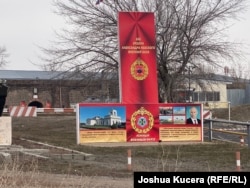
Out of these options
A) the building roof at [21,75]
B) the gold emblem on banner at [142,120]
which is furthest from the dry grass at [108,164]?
the building roof at [21,75]

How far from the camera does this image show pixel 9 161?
13.5 m

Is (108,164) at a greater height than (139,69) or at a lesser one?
lesser

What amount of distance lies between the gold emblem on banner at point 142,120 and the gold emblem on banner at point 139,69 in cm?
133

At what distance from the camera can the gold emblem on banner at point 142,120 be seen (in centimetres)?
2108

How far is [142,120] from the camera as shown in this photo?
21188 millimetres

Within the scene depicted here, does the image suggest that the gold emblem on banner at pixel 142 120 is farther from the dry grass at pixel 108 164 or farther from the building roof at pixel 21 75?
the building roof at pixel 21 75

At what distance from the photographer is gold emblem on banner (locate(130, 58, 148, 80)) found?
21406 mm
